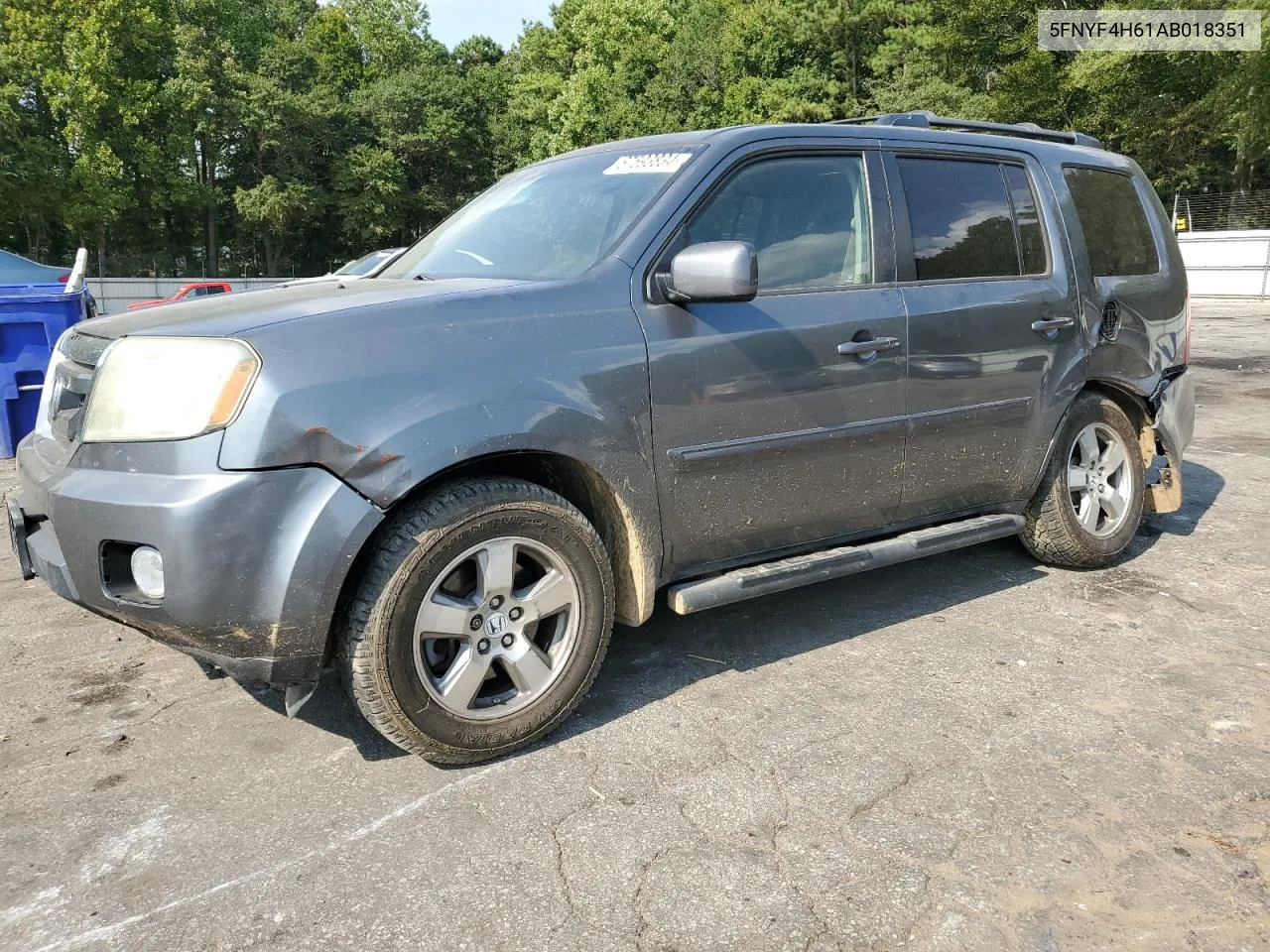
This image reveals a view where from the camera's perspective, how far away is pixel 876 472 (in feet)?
12.0

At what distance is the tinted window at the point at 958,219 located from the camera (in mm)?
3828

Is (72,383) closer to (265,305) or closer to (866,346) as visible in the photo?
(265,305)

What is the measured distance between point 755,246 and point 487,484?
132 centimetres

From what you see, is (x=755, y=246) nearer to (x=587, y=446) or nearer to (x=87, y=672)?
(x=587, y=446)

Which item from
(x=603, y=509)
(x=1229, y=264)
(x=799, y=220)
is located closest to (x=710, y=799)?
(x=603, y=509)

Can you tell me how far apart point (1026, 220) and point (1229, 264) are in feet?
87.7

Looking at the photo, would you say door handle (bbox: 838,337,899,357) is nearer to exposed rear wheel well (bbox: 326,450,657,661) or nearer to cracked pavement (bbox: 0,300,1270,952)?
exposed rear wheel well (bbox: 326,450,657,661)

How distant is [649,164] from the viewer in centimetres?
352

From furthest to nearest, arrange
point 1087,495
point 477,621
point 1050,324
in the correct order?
point 1087,495 → point 1050,324 → point 477,621

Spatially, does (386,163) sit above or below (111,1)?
below

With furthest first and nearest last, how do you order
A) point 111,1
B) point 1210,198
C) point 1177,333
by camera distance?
point 111,1 → point 1210,198 → point 1177,333

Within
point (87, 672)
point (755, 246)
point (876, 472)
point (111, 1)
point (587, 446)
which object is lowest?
point (87, 672)

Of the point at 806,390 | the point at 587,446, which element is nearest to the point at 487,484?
the point at 587,446

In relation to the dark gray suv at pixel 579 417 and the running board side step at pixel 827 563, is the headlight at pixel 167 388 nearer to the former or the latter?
the dark gray suv at pixel 579 417
